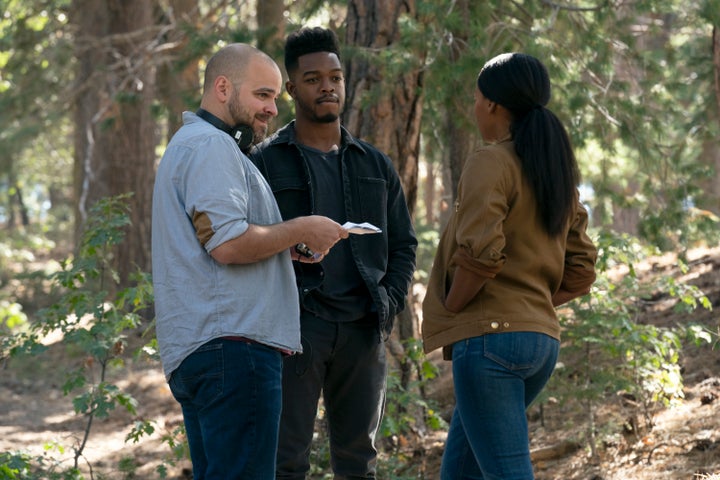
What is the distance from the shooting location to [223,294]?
284 centimetres

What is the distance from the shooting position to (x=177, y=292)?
9.45 ft

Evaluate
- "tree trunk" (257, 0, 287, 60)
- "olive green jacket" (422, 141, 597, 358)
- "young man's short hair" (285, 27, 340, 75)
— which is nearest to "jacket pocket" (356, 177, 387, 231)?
"young man's short hair" (285, 27, 340, 75)

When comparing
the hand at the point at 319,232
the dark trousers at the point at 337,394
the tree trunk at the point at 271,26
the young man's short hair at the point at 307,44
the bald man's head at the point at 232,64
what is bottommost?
the dark trousers at the point at 337,394

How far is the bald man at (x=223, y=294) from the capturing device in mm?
2807

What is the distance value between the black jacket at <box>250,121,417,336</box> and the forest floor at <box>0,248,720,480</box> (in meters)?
1.91

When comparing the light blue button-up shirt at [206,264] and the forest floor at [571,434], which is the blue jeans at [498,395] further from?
the forest floor at [571,434]

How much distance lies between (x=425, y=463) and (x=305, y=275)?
281 centimetres

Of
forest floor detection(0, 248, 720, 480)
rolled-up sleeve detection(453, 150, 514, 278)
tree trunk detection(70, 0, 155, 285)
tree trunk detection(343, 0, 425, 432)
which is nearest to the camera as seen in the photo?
rolled-up sleeve detection(453, 150, 514, 278)

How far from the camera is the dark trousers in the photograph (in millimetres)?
3631

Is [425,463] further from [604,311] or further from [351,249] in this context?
[351,249]

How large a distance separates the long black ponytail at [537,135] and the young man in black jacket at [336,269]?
936 millimetres

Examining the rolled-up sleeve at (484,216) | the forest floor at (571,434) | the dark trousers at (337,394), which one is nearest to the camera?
the rolled-up sleeve at (484,216)

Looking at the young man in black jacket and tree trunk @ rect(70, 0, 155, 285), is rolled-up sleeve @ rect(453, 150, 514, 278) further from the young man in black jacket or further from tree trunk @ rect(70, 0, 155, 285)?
tree trunk @ rect(70, 0, 155, 285)

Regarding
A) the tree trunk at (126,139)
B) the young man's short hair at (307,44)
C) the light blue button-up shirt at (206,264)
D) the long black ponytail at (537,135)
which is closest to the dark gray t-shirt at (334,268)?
the young man's short hair at (307,44)
